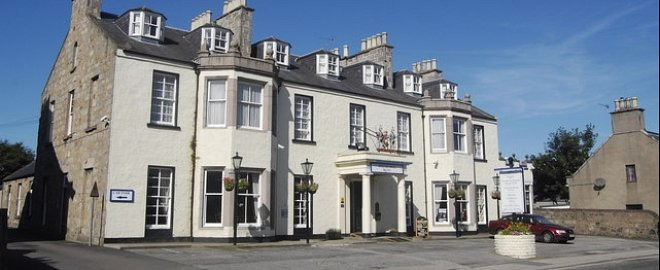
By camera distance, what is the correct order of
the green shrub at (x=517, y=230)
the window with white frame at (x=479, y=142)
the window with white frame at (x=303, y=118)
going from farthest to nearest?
the window with white frame at (x=479, y=142), the window with white frame at (x=303, y=118), the green shrub at (x=517, y=230)

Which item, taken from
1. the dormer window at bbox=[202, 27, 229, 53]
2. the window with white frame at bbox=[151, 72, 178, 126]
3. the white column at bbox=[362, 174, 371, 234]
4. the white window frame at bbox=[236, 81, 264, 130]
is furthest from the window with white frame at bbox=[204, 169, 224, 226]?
the white column at bbox=[362, 174, 371, 234]

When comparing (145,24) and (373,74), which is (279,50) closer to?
(373,74)

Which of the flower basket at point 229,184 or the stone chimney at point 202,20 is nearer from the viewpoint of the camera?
the flower basket at point 229,184

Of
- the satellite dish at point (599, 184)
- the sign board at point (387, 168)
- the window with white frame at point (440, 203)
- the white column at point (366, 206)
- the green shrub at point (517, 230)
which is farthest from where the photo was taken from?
the satellite dish at point (599, 184)

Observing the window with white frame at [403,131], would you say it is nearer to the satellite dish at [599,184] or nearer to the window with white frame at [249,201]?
the window with white frame at [249,201]

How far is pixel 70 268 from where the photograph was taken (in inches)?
552

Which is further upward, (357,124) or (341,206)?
(357,124)

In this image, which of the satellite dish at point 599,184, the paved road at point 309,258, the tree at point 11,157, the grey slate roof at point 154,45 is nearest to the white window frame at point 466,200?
the paved road at point 309,258

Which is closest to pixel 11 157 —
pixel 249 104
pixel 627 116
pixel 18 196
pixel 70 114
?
pixel 18 196

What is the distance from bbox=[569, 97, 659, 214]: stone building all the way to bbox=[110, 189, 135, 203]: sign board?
2966 centimetres

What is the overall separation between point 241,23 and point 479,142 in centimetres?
1656

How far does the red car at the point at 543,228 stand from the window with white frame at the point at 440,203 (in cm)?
259

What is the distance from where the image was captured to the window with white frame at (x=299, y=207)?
2577 cm

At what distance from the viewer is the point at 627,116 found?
1431 inches
